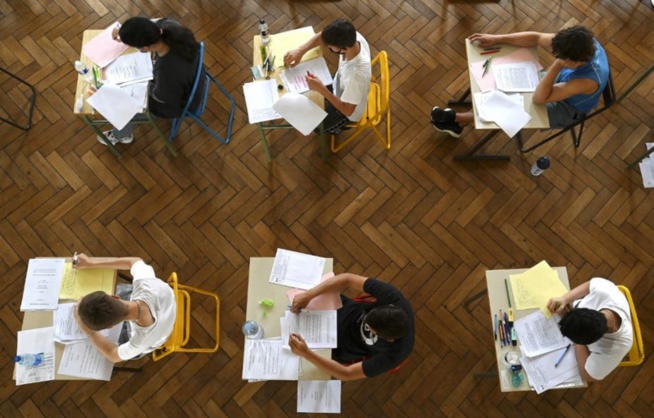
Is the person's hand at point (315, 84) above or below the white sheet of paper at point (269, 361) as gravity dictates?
above

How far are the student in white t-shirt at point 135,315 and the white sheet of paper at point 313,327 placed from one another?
579 millimetres

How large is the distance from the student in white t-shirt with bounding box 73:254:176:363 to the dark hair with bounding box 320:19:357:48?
161 centimetres

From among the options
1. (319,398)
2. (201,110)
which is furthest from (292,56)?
(319,398)

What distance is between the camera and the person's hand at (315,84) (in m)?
2.86

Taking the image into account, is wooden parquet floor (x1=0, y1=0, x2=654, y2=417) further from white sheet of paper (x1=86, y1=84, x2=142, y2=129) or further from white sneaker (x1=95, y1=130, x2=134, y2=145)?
white sheet of paper (x1=86, y1=84, x2=142, y2=129)

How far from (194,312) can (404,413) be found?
157 cm

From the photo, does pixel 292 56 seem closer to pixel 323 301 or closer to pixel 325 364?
pixel 323 301

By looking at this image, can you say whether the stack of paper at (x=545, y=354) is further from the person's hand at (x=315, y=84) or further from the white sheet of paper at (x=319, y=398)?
the person's hand at (x=315, y=84)

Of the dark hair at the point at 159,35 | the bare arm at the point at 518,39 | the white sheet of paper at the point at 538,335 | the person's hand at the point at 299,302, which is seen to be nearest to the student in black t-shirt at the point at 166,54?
the dark hair at the point at 159,35

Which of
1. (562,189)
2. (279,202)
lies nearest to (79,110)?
(279,202)

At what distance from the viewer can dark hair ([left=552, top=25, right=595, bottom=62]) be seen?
2.67 m

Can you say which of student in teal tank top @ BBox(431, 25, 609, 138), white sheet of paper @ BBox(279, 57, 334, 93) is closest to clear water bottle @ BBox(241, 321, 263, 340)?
white sheet of paper @ BBox(279, 57, 334, 93)

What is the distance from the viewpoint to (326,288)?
2.53 meters

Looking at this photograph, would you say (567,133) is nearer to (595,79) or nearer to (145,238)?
(595,79)
